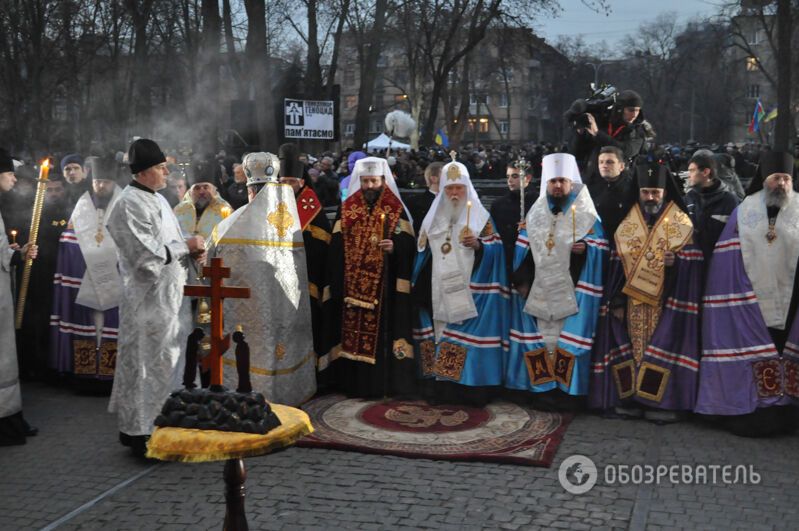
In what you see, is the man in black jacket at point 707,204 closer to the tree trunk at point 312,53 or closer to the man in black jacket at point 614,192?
the man in black jacket at point 614,192

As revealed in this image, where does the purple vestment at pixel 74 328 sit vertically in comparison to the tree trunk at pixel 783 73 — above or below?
below

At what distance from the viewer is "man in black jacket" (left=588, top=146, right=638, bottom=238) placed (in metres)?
8.36

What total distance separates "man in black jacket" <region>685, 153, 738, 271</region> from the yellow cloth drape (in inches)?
182

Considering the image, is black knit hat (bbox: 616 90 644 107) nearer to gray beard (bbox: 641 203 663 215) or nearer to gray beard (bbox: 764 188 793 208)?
gray beard (bbox: 641 203 663 215)

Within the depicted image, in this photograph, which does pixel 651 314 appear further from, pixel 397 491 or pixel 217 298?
pixel 217 298

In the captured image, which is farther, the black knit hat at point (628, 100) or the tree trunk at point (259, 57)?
the tree trunk at point (259, 57)

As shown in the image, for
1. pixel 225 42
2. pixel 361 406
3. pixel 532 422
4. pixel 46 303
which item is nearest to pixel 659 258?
pixel 532 422

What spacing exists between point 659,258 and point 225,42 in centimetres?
2160

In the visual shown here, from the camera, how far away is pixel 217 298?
4723 millimetres

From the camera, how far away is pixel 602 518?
5773mm

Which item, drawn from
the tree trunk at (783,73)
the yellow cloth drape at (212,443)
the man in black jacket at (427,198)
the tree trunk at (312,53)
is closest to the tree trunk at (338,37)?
the tree trunk at (312,53)

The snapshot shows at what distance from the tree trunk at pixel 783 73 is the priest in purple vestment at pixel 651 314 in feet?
52.8

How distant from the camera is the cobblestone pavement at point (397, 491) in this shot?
5.77 metres

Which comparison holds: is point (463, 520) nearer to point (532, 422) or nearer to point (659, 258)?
point (532, 422)
